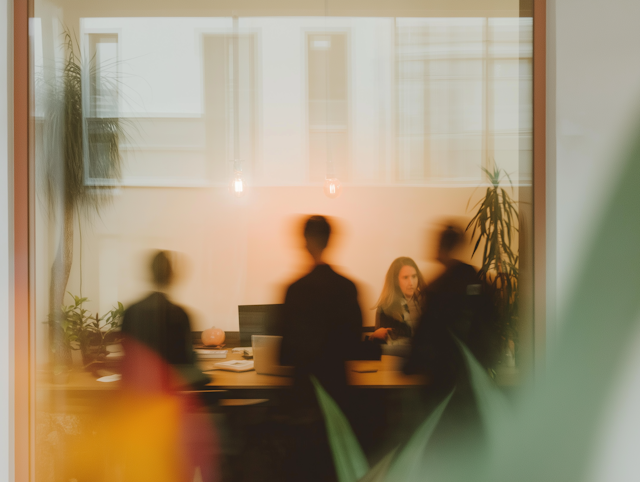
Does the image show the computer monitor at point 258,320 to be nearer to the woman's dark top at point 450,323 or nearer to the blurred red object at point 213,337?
the blurred red object at point 213,337

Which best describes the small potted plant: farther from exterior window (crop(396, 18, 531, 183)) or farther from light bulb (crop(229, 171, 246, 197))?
exterior window (crop(396, 18, 531, 183))

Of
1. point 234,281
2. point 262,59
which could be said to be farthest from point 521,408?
point 262,59

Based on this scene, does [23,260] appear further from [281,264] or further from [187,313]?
[281,264]

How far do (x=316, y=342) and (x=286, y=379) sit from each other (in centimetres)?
17

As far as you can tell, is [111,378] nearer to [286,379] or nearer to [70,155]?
[286,379]

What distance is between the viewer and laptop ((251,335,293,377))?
1.50 m

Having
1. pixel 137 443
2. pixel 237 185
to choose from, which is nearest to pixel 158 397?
pixel 137 443

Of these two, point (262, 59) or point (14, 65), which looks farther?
point (262, 59)

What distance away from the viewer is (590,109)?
4.09ft

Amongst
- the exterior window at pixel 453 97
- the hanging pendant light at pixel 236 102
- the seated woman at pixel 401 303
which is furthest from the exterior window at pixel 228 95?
the seated woman at pixel 401 303

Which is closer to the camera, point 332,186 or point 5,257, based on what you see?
point 5,257

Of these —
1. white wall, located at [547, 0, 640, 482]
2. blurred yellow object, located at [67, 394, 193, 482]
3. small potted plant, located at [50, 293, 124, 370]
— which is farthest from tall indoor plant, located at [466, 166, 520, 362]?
small potted plant, located at [50, 293, 124, 370]

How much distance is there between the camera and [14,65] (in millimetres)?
1395

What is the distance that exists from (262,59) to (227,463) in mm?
1514
